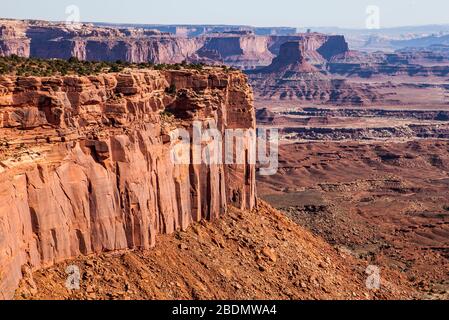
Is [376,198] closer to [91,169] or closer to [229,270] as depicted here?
[229,270]

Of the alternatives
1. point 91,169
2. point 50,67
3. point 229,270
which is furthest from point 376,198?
point 91,169

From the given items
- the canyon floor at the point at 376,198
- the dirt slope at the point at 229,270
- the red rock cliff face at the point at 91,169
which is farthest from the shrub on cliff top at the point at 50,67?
the canyon floor at the point at 376,198

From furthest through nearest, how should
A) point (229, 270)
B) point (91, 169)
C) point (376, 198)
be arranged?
1. point (376, 198)
2. point (229, 270)
3. point (91, 169)

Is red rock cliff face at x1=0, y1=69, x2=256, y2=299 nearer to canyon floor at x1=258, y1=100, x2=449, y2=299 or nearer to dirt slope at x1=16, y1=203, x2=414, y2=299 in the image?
dirt slope at x1=16, y1=203, x2=414, y2=299

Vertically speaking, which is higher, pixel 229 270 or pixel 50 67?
pixel 50 67

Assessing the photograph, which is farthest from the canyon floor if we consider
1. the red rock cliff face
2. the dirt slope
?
the red rock cliff face
